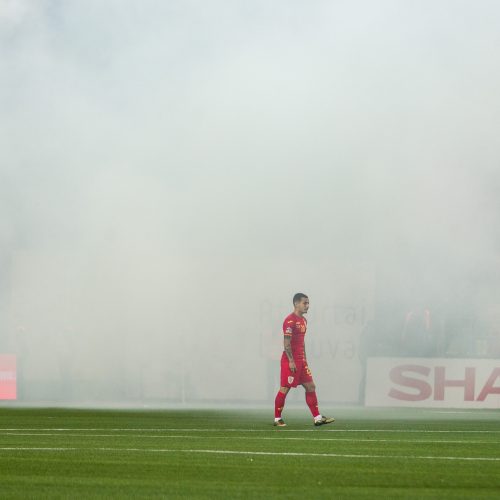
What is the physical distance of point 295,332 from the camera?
1595cm

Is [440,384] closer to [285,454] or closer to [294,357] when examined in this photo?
[294,357]

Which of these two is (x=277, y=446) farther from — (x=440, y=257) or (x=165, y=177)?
(x=165, y=177)

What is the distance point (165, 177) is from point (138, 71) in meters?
2.47

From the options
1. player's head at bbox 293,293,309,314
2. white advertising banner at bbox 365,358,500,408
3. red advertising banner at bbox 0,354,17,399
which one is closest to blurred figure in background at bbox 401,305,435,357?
white advertising banner at bbox 365,358,500,408

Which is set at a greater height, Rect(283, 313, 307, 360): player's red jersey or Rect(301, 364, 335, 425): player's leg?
Rect(283, 313, 307, 360): player's red jersey

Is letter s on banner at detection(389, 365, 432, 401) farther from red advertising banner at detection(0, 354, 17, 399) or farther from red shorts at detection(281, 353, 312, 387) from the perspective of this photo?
red shorts at detection(281, 353, 312, 387)

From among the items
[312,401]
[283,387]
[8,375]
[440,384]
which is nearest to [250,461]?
[312,401]

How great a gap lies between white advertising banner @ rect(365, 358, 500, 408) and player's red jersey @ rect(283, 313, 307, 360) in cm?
898

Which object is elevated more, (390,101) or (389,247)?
(390,101)

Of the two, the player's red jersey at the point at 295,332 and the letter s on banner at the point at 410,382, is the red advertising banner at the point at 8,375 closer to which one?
the letter s on banner at the point at 410,382

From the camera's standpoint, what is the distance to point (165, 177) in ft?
84.5

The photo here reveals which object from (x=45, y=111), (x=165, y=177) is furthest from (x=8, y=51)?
(x=165, y=177)

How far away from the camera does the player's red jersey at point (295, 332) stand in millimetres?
15867

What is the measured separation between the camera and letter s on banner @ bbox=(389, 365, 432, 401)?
979 inches
